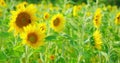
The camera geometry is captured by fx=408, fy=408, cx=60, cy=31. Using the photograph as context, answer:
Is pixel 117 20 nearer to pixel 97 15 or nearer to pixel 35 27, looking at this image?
pixel 97 15

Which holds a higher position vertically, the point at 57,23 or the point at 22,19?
the point at 22,19

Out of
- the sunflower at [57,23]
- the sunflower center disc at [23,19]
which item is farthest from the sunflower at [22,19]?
the sunflower at [57,23]

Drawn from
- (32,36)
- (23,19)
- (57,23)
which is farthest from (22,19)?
(57,23)

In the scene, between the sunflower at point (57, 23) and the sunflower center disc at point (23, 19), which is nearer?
the sunflower center disc at point (23, 19)

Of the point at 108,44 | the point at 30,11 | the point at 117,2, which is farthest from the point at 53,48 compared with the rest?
the point at 117,2

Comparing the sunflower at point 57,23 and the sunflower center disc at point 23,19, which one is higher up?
the sunflower center disc at point 23,19

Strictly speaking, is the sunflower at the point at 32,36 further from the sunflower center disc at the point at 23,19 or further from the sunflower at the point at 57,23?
the sunflower at the point at 57,23

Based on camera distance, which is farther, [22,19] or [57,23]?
[57,23]

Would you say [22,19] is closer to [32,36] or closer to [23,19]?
[23,19]
